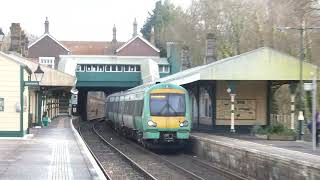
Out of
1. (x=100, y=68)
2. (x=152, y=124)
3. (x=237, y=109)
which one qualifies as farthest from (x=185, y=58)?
(x=152, y=124)

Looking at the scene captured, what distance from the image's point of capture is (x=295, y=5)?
1328 inches

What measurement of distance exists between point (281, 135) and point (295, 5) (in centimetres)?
827

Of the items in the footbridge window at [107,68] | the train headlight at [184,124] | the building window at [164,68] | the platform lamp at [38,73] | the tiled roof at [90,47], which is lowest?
the train headlight at [184,124]

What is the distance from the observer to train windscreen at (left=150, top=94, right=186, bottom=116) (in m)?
26.5

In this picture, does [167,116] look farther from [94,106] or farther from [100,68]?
[94,106]

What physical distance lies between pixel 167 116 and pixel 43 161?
8491mm

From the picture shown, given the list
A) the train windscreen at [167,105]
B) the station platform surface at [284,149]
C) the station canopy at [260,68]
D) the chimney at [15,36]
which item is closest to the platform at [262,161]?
the station platform surface at [284,149]

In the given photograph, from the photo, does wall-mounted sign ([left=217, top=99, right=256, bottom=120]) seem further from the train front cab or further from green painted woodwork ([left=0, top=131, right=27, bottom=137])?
green painted woodwork ([left=0, top=131, right=27, bottom=137])

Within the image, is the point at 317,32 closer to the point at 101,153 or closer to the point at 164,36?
the point at 101,153

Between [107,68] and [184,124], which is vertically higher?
[107,68]

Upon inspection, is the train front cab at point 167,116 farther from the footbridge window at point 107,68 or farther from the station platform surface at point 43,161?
the footbridge window at point 107,68

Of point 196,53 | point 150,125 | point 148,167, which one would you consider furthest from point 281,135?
point 196,53

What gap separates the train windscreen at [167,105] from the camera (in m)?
26.5

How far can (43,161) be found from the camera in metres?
18.9
